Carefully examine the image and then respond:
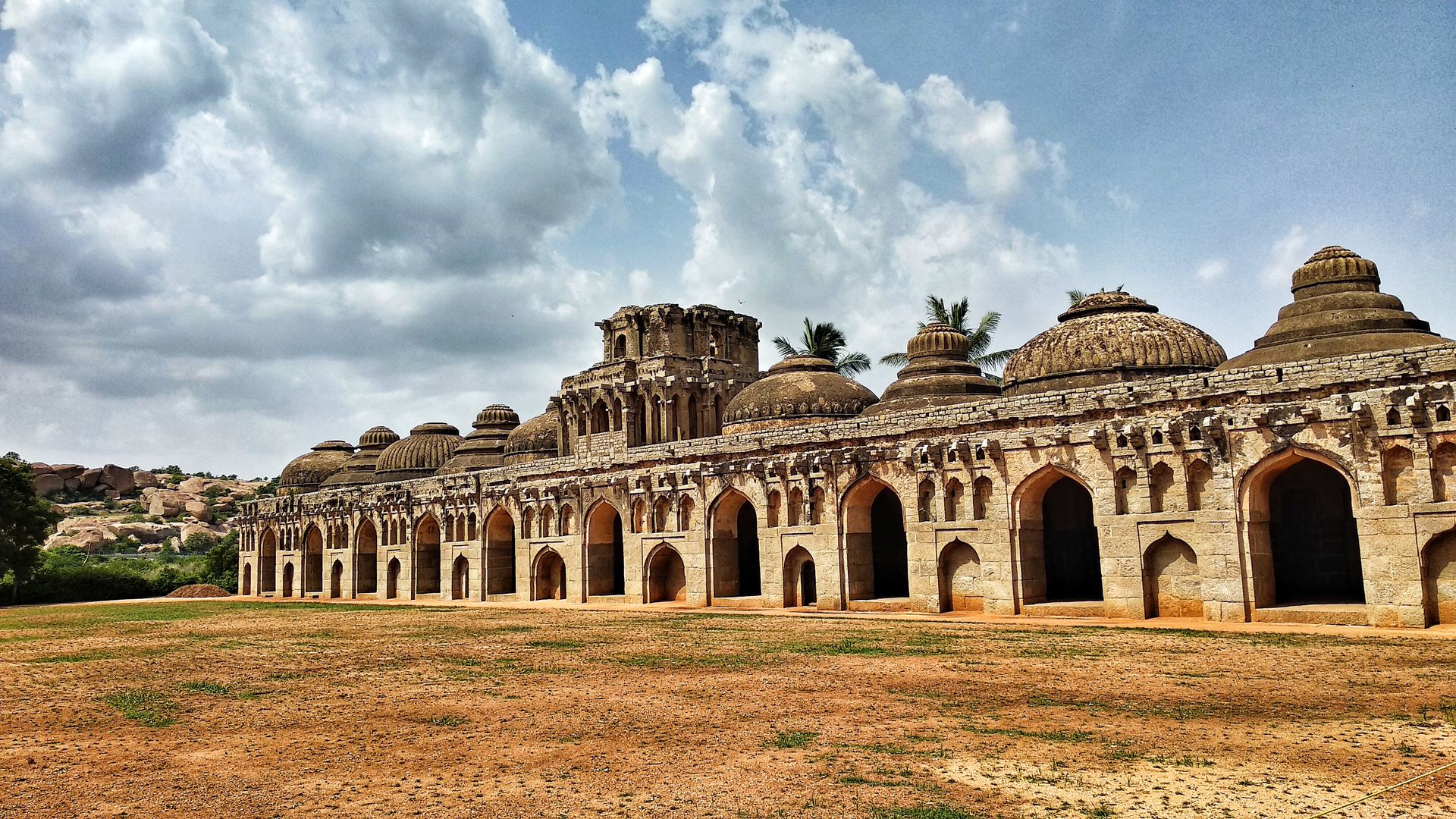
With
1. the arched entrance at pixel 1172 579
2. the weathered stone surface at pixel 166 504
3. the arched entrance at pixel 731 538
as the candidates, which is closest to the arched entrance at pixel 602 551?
the arched entrance at pixel 731 538

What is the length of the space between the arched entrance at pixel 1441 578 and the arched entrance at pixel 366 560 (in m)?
Answer: 41.8

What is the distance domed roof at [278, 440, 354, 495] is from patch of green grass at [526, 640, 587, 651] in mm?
45273

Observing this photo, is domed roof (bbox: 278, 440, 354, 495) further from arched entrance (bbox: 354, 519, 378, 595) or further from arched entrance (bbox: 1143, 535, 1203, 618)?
arched entrance (bbox: 1143, 535, 1203, 618)

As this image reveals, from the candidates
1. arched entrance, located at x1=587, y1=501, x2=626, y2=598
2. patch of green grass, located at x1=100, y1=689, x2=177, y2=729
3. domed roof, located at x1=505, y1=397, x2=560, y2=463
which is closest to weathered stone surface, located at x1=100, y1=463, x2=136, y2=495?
domed roof, located at x1=505, y1=397, x2=560, y2=463

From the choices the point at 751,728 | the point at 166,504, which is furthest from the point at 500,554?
the point at 166,504

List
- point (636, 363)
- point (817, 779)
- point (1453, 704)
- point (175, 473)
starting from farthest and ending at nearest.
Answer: point (175, 473) → point (636, 363) → point (1453, 704) → point (817, 779)

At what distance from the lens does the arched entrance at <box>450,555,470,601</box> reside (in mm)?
42625

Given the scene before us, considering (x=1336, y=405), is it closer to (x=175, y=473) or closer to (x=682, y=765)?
(x=682, y=765)

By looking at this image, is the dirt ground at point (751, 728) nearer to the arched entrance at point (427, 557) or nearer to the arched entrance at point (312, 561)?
the arched entrance at point (427, 557)

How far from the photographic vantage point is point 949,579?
1074 inches

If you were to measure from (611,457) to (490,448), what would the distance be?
20.9 metres

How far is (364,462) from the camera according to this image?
2360 inches

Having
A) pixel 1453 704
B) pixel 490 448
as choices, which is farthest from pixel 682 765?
pixel 490 448

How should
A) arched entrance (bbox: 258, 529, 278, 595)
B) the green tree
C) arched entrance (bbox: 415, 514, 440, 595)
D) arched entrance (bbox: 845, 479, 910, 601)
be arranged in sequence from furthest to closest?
arched entrance (bbox: 258, 529, 278, 595)
the green tree
arched entrance (bbox: 415, 514, 440, 595)
arched entrance (bbox: 845, 479, 910, 601)
